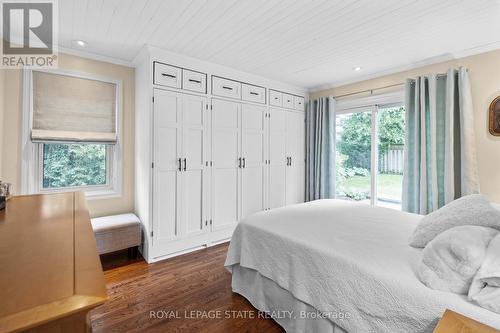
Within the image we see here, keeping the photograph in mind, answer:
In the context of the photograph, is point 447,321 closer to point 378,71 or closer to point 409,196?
point 409,196

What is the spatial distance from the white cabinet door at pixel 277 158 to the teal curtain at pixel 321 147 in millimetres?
600

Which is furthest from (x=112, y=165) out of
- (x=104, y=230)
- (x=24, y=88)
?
(x=24, y=88)

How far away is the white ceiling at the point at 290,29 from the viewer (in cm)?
199

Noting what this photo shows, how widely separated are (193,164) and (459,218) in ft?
8.91

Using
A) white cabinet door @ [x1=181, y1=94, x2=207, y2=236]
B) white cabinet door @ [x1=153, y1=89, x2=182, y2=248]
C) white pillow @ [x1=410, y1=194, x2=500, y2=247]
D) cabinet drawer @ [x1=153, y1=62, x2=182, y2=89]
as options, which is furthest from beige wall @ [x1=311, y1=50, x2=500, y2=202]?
white cabinet door @ [x1=153, y1=89, x2=182, y2=248]

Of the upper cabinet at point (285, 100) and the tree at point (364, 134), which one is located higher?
the upper cabinet at point (285, 100)

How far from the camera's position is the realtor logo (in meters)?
A: 2.03

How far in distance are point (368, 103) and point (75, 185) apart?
4397 mm

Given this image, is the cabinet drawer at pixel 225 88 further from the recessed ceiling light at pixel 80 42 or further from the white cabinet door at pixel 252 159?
the recessed ceiling light at pixel 80 42

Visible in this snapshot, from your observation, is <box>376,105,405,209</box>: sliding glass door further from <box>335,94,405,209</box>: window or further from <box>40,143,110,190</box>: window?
<box>40,143,110,190</box>: window

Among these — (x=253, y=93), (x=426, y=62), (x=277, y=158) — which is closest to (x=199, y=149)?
(x=253, y=93)

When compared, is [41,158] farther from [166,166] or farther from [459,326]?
[459,326]

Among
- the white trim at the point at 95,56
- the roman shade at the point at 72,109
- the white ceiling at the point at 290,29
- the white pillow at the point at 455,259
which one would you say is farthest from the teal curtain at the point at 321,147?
the roman shade at the point at 72,109

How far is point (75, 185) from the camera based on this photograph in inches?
119
